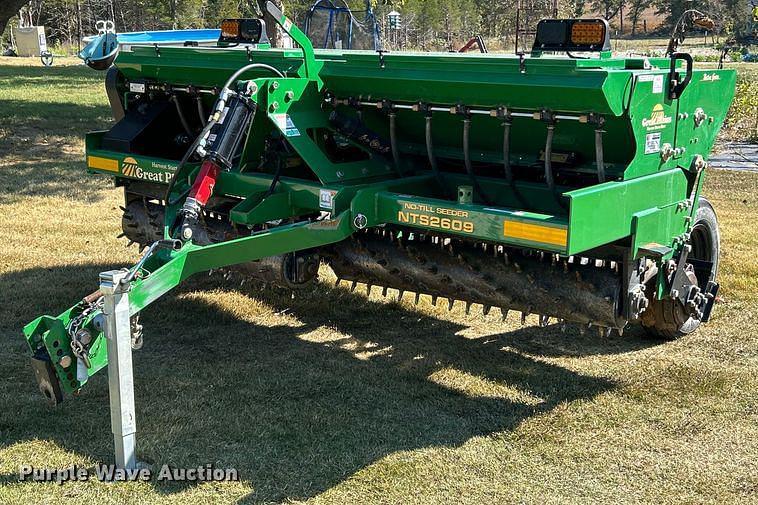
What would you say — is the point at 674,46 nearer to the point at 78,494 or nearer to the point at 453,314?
the point at 453,314

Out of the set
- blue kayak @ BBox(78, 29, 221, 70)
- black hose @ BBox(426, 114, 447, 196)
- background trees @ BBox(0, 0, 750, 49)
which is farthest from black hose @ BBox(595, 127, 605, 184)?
background trees @ BBox(0, 0, 750, 49)

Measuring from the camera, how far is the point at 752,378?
15.9 ft

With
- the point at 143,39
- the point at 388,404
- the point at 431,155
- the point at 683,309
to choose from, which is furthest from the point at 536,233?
A: the point at 143,39

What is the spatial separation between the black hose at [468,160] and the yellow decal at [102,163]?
7.02 feet

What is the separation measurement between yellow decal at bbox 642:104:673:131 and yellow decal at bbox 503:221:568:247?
73cm

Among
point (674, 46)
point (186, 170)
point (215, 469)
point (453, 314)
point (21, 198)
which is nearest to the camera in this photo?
point (215, 469)

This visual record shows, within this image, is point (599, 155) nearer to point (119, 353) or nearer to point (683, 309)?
point (683, 309)

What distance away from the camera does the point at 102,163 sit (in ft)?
18.4

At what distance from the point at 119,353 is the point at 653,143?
2497 mm

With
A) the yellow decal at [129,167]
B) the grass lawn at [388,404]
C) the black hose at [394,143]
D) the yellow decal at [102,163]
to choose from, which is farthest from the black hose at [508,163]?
the yellow decal at [102,163]

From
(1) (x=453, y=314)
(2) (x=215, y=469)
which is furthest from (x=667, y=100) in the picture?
(2) (x=215, y=469)

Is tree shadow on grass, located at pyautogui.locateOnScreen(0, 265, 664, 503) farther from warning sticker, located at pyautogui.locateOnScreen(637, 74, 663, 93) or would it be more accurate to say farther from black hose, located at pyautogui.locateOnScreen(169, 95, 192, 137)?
warning sticker, located at pyautogui.locateOnScreen(637, 74, 663, 93)

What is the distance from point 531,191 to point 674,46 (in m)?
0.99

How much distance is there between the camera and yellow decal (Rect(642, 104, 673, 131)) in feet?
13.4
